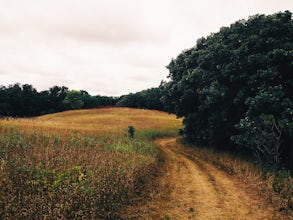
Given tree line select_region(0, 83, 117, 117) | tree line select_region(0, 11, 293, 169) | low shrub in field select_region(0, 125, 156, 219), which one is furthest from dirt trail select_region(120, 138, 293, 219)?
tree line select_region(0, 83, 117, 117)

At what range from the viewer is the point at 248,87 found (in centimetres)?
1695

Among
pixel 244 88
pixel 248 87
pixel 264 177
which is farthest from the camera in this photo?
pixel 244 88

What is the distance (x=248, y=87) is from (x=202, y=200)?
34.3 ft

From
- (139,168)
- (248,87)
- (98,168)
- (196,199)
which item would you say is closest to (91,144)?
(139,168)

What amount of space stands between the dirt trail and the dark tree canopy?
3893 millimetres

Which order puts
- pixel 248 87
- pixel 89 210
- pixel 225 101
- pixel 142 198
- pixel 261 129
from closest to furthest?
pixel 89 210 → pixel 142 198 → pixel 261 129 → pixel 248 87 → pixel 225 101

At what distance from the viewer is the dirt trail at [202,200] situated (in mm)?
7924

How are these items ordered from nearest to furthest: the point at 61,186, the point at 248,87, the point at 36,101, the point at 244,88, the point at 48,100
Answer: the point at 61,186 < the point at 248,87 < the point at 244,88 < the point at 36,101 < the point at 48,100

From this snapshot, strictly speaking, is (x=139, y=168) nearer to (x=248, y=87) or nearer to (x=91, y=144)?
(x=91, y=144)

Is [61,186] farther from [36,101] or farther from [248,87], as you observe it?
[36,101]

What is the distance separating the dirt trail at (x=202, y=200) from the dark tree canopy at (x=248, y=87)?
3.89 m

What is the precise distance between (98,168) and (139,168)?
275cm

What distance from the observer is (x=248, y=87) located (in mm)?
16953

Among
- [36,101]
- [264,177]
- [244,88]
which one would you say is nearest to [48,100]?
[36,101]
